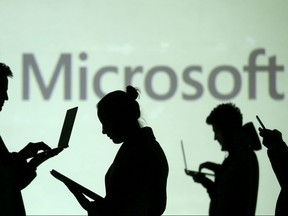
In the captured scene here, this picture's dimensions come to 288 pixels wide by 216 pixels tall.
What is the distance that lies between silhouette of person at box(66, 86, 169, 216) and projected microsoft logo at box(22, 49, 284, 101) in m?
2.19

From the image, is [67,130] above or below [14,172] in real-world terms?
above

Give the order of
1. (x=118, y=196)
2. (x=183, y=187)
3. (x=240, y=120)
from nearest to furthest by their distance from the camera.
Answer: (x=118, y=196)
(x=240, y=120)
(x=183, y=187)

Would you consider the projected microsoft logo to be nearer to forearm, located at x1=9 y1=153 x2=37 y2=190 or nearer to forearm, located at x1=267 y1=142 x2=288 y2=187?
forearm, located at x1=9 y1=153 x2=37 y2=190

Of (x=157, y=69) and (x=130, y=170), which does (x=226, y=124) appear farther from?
(x=157, y=69)

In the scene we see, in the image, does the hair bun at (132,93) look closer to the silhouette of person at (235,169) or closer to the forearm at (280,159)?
the forearm at (280,159)

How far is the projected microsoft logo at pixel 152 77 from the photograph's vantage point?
4.14 metres

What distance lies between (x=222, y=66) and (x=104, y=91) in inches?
30.5

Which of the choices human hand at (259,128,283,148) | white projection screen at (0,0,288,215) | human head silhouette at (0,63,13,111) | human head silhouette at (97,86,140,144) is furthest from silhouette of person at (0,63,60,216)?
white projection screen at (0,0,288,215)

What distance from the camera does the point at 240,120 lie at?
2.83 m

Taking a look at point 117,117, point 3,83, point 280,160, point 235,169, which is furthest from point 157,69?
point 280,160

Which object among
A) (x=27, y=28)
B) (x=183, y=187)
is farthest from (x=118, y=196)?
(x=27, y=28)

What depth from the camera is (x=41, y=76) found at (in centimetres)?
414

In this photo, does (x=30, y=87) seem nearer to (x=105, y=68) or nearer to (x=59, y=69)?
(x=59, y=69)

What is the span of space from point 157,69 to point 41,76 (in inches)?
29.3
